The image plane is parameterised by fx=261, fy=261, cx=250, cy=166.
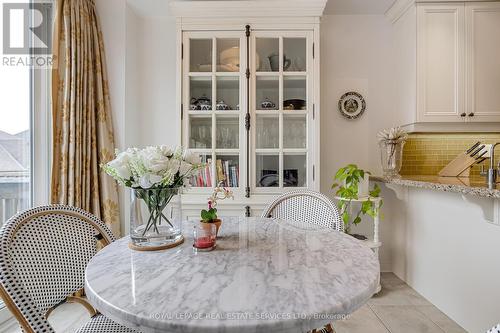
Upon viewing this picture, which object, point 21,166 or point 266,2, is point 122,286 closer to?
point 21,166

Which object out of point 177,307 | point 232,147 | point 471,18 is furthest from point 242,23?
point 177,307

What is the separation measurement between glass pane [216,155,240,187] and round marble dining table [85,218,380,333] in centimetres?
126

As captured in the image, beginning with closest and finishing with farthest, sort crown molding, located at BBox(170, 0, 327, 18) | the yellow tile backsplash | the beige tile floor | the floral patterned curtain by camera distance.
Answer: the beige tile floor < the floral patterned curtain < crown molding, located at BBox(170, 0, 327, 18) < the yellow tile backsplash

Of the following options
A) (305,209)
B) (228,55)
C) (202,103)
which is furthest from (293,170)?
(228,55)

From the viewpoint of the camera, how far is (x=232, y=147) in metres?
2.30

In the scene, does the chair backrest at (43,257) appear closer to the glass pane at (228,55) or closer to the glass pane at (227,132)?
the glass pane at (227,132)

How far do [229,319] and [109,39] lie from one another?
2.54 metres

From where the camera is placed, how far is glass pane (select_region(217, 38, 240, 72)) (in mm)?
2248

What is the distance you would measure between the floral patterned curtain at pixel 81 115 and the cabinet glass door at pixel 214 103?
2.22ft

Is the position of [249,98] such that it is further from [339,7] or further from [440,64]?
[440,64]

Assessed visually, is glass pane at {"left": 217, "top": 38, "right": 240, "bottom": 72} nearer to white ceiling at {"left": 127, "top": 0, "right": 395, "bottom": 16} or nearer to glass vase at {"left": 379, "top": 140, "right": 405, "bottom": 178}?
white ceiling at {"left": 127, "top": 0, "right": 395, "bottom": 16}

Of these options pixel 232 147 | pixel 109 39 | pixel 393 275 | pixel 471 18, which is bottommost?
pixel 393 275

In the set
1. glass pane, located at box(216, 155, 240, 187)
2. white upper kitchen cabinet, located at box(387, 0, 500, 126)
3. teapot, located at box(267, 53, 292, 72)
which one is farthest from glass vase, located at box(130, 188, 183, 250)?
white upper kitchen cabinet, located at box(387, 0, 500, 126)

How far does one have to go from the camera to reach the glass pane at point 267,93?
7.47ft
